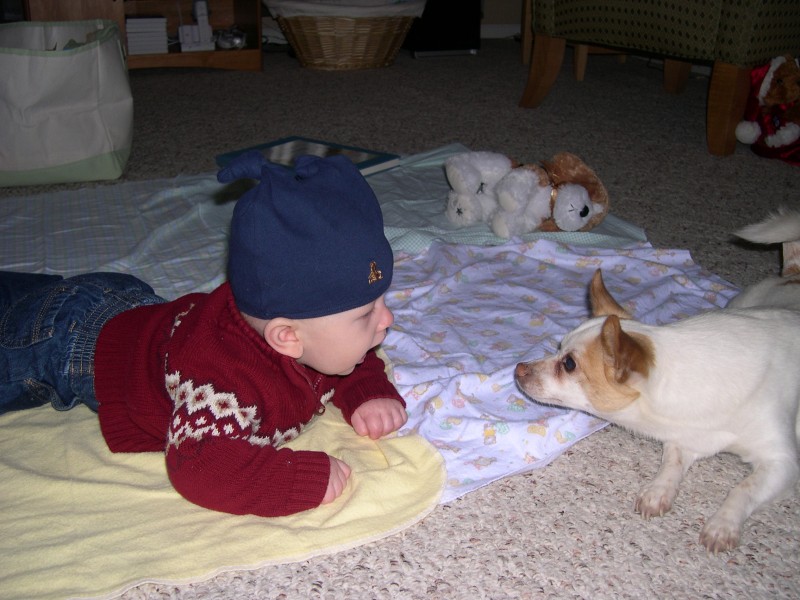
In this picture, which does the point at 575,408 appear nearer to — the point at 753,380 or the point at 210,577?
the point at 753,380

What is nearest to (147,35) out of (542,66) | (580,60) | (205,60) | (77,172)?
(205,60)

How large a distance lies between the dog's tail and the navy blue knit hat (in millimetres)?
775

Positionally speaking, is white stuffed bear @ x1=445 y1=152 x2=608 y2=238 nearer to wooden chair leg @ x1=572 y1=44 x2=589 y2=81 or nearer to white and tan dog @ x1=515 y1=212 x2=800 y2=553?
white and tan dog @ x1=515 y1=212 x2=800 y2=553

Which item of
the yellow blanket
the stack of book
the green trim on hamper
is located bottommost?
the yellow blanket

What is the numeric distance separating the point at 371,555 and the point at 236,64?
9.26 feet

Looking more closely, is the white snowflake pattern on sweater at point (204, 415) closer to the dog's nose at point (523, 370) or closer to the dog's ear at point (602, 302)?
the dog's nose at point (523, 370)

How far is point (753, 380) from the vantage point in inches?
34.9

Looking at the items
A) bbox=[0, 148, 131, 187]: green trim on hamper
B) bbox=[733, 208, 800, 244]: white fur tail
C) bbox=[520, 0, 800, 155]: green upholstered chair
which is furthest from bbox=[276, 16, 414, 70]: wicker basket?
bbox=[733, 208, 800, 244]: white fur tail

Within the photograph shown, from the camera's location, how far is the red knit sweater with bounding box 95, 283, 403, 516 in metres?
0.81

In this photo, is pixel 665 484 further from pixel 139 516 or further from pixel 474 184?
pixel 474 184

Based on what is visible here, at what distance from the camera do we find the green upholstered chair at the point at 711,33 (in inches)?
77.8

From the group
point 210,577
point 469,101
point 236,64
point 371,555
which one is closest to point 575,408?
point 371,555

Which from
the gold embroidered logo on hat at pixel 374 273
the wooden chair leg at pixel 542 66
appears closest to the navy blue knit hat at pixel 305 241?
the gold embroidered logo on hat at pixel 374 273

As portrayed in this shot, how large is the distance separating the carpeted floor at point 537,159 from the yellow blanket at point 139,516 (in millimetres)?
23
